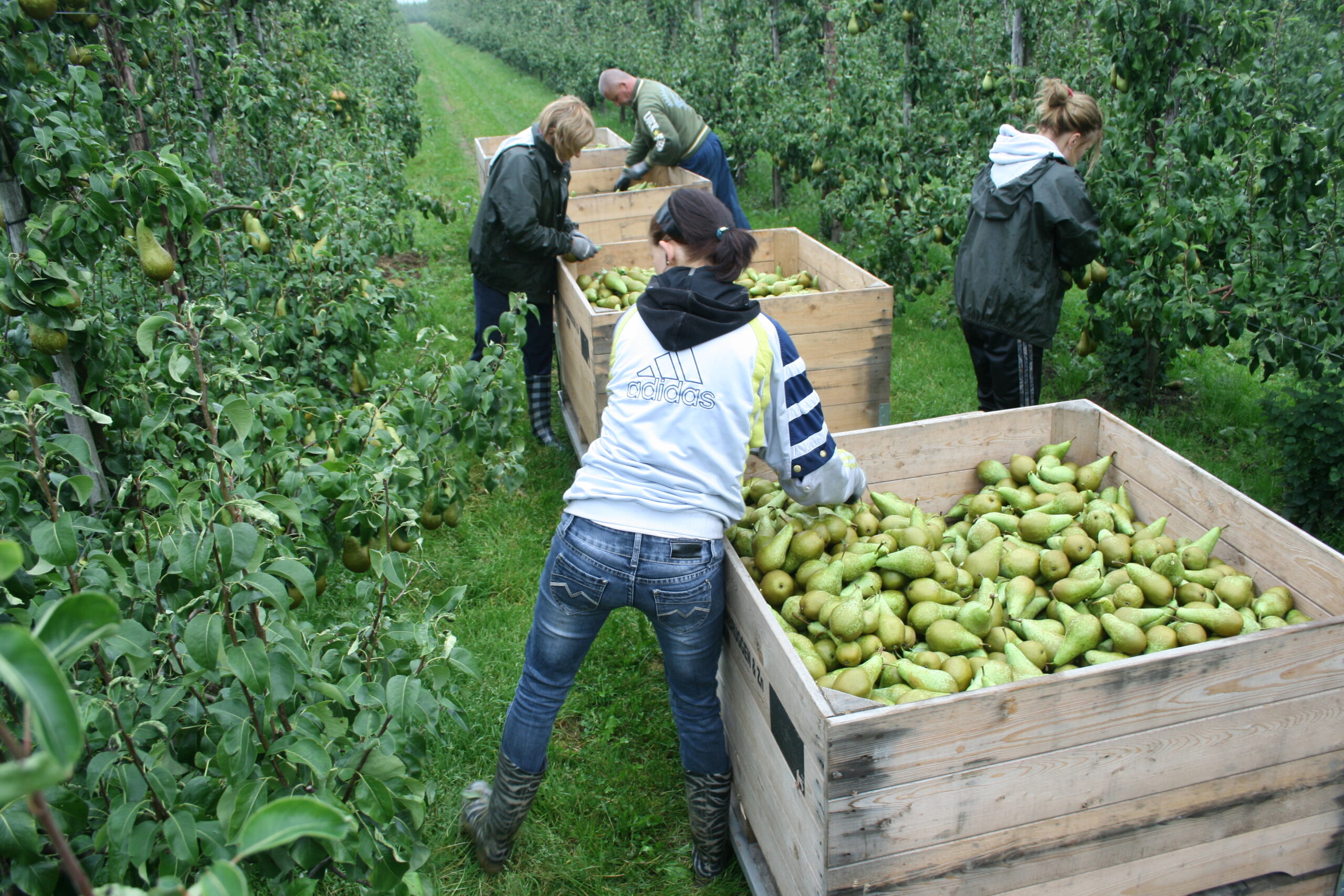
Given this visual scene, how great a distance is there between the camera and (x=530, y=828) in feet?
10.4

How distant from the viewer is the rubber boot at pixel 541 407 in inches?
226

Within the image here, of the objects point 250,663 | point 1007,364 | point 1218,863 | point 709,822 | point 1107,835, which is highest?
point 250,663

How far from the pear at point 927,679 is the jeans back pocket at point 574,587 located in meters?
0.79

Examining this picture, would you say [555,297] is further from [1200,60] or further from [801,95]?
[801,95]

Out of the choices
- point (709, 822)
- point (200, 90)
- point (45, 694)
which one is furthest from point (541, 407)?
point (45, 694)

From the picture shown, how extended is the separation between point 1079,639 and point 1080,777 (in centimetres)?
49

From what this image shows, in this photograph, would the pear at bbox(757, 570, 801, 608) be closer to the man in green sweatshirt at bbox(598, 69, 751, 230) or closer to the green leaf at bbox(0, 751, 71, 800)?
the green leaf at bbox(0, 751, 71, 800)

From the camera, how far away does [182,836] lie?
58.5 inches

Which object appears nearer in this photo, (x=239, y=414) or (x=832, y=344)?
(x=239, y=414)

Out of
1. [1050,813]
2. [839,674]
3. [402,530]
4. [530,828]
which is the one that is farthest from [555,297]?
[1050,813]

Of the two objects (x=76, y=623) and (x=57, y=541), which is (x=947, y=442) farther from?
(x=76, y=623)

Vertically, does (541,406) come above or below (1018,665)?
below

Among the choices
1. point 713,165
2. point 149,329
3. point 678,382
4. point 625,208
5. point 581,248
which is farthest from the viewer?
point 713,165

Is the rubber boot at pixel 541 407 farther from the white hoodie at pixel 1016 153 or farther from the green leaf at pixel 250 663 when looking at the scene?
the green leaf at pixel 250 663
